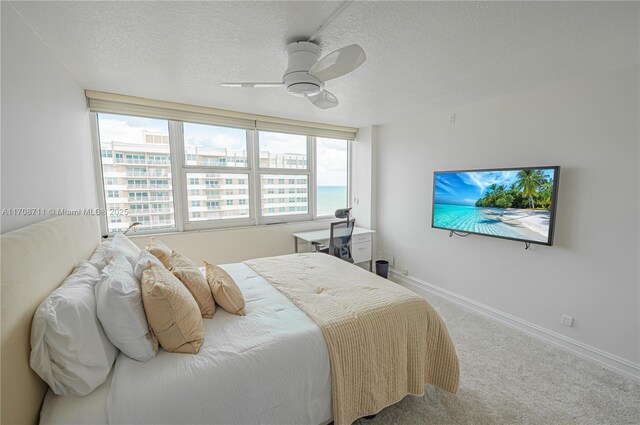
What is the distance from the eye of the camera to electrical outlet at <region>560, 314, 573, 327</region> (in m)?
2.32

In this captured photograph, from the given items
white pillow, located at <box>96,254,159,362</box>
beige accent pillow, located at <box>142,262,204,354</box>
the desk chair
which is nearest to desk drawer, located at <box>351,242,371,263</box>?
the desk chair

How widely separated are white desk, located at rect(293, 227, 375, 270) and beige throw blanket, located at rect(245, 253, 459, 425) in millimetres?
1709

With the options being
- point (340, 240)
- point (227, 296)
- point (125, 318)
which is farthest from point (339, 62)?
point (340, 240)

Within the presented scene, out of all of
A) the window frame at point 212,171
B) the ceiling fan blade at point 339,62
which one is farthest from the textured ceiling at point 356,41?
the window frame at point 212,171

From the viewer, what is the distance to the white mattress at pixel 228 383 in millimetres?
995

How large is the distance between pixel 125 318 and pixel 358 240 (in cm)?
301

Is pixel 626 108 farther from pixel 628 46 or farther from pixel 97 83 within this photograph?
pixel 97 83

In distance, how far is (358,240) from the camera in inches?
151

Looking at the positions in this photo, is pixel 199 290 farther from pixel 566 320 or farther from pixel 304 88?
pixel 566 320

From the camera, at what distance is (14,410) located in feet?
2.72

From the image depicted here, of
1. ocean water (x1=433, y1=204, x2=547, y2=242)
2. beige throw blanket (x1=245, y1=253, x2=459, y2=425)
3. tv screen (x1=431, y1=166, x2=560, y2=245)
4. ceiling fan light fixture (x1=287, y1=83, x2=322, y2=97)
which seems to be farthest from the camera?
ocean water (x1=433, y1=204, x2=547, y2=242)

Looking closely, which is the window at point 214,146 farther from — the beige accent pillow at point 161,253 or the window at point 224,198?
the beige accent pillow at point 161,253

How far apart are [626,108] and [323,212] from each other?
3.32m

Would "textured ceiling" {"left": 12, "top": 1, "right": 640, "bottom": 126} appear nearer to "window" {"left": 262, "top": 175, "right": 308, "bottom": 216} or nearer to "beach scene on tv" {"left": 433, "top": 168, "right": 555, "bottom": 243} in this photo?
"beach scene on tv" {"left": 433, "top": 168, "right": 555, "bottom": 243}
